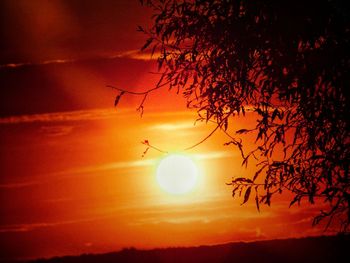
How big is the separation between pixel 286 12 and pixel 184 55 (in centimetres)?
202

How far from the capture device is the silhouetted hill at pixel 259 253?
678 inches

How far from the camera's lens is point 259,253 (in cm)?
1748

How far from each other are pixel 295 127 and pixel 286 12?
196 centimetres

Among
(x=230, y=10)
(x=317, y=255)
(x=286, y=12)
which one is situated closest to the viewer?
(x=286, y=12)

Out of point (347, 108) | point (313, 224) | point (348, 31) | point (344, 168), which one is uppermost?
point (348, 31)

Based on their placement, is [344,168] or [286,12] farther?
[344,168]

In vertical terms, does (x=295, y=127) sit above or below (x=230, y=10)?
below

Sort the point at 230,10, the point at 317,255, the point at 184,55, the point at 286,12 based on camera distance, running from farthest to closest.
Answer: the point at 317,255, the point at 184,55, the point at 230,10, the point at 286,12

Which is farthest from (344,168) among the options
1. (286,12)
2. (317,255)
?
(317,255)

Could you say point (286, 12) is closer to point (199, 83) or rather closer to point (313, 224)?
point (199, 83)

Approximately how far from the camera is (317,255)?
57.0 feet

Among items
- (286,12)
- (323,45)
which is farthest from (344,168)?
(286,12)

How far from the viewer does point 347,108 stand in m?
9.60

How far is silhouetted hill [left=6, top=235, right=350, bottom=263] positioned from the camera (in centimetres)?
1722
